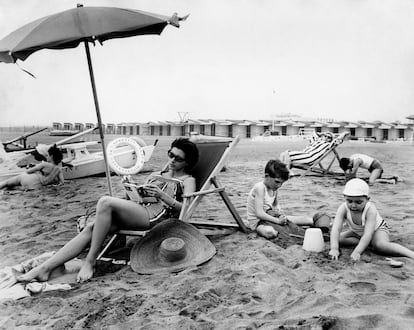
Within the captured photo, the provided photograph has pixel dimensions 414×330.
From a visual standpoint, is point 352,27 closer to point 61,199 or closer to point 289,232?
point 289,232

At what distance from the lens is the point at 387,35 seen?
10.5 feet

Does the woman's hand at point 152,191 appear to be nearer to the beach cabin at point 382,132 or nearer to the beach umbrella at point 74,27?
the beach umbrella at point 74,27

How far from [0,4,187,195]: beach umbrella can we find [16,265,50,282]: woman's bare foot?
4.68 ft

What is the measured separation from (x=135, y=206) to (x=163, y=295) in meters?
0.75

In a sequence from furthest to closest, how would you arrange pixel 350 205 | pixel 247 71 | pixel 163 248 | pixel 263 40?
pixel 247 71, pixel 263 40, pixel 350 205, pixel 163 248

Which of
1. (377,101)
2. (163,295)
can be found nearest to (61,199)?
(163,295)

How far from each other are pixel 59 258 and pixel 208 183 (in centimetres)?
119

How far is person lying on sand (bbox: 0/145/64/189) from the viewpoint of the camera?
6.14 metres

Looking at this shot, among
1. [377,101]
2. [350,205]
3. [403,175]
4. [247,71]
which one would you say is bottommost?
[403,175]

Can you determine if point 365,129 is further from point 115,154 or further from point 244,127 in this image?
point 115,154

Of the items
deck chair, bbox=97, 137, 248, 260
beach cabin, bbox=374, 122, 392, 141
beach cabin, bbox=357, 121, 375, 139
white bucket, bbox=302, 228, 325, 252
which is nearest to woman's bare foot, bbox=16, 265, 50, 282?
deck chair, bbox=97, 137, 248, 260

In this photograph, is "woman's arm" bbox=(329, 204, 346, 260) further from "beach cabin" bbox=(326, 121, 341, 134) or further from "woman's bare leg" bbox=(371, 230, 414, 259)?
"beach cabin" bbox=(326, 121, 341, 134)

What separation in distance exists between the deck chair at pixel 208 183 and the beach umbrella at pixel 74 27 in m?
1.08

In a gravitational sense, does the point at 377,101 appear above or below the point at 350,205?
above
